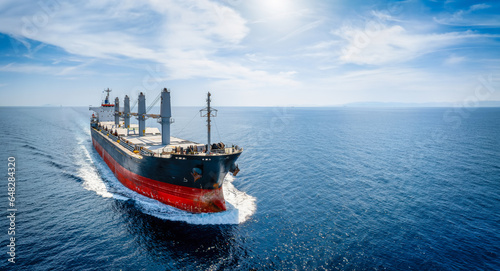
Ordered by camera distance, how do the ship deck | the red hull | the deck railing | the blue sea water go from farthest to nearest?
1. the ship deck
2. the deck railing
3. the red hull
4. the blue sea water

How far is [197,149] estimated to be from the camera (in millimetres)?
34062

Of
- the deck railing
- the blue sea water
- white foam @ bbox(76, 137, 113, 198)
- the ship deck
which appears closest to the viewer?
the blue sea water

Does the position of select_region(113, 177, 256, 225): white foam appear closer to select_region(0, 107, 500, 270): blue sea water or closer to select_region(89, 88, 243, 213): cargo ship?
select_region(0, 107, 500, 270): blue sea water

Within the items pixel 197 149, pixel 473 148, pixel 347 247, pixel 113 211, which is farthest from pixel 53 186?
pixel 473 148

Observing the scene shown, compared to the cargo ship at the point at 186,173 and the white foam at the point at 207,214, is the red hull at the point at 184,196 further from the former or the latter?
the white foam at the point at 207,214

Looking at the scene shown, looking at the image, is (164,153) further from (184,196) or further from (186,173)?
(184,196)

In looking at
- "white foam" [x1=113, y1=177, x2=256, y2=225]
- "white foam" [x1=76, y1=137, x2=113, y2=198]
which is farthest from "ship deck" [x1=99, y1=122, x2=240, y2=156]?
"white foam" [x1=76, y1=137, x2=113, y2=198]

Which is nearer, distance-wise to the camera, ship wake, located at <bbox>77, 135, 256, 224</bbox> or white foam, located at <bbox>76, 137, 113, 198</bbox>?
ship wake, located at <bbox>77, 135, 256, 224</bbox>

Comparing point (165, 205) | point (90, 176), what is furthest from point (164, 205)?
point (90, 176)

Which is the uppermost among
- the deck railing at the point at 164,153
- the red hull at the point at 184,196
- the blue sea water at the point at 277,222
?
the deck railing at the point at 164,153

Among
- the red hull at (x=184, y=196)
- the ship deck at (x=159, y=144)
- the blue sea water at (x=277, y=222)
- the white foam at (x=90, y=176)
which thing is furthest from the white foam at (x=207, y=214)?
the ship deck at (x=159, y=144)

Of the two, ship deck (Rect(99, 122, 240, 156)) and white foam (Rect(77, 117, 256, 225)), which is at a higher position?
ship deck (Rect(99, 122, 240, 156))

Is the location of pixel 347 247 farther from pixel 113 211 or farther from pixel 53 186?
pixel 53 186

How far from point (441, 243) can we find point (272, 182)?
22.7m
